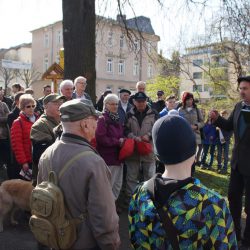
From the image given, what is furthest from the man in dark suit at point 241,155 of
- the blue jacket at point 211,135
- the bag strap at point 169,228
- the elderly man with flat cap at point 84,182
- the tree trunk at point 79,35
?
the blue jacket at point 211,135

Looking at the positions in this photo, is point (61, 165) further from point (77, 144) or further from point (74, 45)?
point (74, 45)

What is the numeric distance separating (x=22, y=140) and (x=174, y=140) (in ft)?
13.5

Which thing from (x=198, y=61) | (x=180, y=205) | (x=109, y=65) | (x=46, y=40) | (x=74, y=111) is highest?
(x=46, y=40)

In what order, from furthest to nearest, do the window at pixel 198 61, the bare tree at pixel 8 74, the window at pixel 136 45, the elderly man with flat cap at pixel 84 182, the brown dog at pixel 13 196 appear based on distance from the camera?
the bare tree at pixel 8 74 < the window at pixel 198 61 < the window at pixel 136 45 < the brown dog at pixel 13 196 < the elderly man with flat cap at pixel 84 182

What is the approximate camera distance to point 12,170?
6809mm

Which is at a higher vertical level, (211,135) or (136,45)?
(136,45)

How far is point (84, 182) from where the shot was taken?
8.71 feet

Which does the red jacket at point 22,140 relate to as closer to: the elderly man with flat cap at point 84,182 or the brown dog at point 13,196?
the brown dog at point 13,196

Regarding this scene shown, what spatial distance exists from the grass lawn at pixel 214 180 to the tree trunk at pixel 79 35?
3734 millimetres

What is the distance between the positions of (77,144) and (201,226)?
1195 millimetres

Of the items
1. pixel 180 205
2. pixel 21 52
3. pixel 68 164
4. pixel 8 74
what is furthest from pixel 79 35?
pixel 21 52

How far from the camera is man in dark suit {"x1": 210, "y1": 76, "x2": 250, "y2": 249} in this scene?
478 centimetres

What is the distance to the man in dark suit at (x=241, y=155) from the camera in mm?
4777

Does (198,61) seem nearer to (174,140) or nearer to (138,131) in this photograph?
(138,131)
